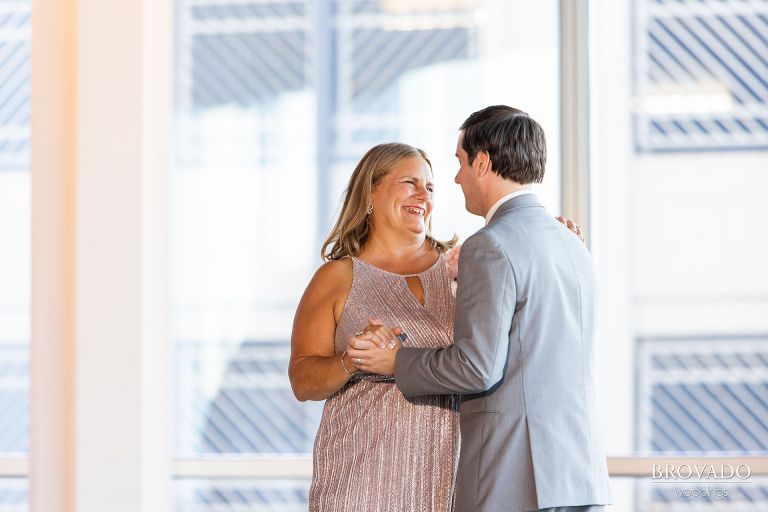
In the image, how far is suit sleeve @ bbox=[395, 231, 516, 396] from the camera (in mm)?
1674

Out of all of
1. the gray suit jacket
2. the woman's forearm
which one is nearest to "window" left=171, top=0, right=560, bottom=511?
the woman's forearm

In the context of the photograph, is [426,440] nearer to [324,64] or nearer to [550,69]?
[550,69]

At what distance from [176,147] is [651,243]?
1.90m

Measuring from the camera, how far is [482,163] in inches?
72.7

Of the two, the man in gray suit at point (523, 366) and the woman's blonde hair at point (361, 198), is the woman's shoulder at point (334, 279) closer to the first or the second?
the woman's blonde hair at point (361, 198)

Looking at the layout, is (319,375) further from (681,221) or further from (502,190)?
(681,221)

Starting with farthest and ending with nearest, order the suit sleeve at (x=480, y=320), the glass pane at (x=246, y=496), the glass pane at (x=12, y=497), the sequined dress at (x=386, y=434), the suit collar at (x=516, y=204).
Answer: the glass pane at (x=246, y=496)
the glass pane at (x=12, y=497)
the sequined dress at (x=386, y=434)
the suit collar at (x=516, y=204)
the suit sleeve at (x=480, y=320)

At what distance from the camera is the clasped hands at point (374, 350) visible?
1896 mm

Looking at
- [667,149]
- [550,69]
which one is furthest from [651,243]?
[550,69]

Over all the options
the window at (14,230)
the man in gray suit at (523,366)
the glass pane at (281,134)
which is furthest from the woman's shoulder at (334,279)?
the window at (14,230)

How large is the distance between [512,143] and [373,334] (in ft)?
1.67

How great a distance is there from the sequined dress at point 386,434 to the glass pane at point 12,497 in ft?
5.91

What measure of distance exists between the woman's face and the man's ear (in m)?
0.38

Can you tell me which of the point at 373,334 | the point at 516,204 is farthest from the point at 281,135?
the point at 516,204
